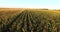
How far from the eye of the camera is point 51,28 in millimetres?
7773

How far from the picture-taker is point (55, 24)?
815 centimetres

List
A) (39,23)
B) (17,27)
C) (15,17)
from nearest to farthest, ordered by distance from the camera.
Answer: (17,27)
(39,23)
(15,17)

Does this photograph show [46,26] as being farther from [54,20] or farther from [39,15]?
[39,15]

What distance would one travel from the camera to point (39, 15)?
9117 millimetres

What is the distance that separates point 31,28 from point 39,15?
4.75 ft

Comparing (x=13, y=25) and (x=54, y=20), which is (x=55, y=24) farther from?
(x=13, y=25)

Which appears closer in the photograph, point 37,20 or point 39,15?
point 37,20

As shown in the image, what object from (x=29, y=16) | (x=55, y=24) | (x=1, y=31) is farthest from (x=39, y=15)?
(x=1, y=31)

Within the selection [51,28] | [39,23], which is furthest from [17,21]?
[51,28]

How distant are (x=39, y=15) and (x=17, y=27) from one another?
1734 millimetres

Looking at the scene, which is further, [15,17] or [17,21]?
[15,17]

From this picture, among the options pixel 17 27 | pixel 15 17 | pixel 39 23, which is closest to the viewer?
pixel 17 27

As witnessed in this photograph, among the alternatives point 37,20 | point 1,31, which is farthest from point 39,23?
point 1,31

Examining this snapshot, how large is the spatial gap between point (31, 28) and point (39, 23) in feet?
1.85
